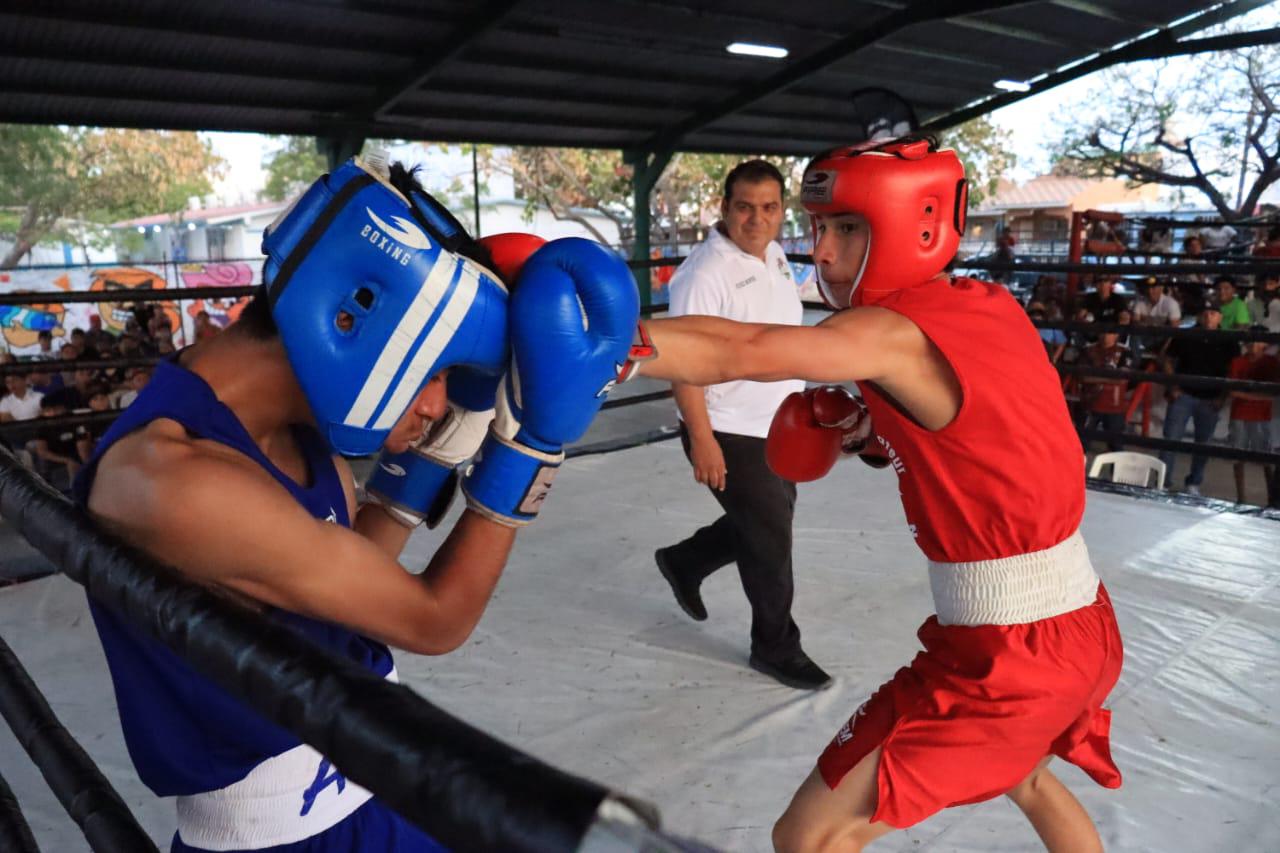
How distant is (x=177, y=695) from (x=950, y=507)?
1.07 m

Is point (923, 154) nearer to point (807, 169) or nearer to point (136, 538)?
point (807, 169)

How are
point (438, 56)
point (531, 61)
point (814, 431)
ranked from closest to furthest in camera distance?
point (814, 431) < point (438, 56) < point (531, 61)

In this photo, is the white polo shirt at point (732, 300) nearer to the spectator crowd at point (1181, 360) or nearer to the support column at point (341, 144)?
the spectator crowd at point (1181, 360)

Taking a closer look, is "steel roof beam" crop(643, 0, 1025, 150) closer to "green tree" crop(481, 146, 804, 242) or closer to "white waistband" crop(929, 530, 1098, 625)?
"green tree" crop(481, 146, 804, 242)

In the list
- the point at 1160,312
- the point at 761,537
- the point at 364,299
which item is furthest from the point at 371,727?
the point at 1160,312

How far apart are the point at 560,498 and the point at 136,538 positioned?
11.3ft

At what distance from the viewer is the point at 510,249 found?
1.12 m

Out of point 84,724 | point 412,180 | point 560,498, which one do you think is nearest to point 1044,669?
point 412,180

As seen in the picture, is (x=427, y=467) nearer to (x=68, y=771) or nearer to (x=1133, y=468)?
(x=68, y=771)

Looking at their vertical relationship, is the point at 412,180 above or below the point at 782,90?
below

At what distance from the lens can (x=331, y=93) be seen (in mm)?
7684

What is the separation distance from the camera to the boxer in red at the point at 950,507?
1.33 meters

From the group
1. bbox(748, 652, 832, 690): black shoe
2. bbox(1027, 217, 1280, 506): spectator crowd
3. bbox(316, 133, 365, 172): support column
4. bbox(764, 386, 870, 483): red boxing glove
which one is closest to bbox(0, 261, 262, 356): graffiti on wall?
bbox(316, 133, 365, 172): support column

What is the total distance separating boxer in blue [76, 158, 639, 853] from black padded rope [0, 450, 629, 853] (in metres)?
0.18
